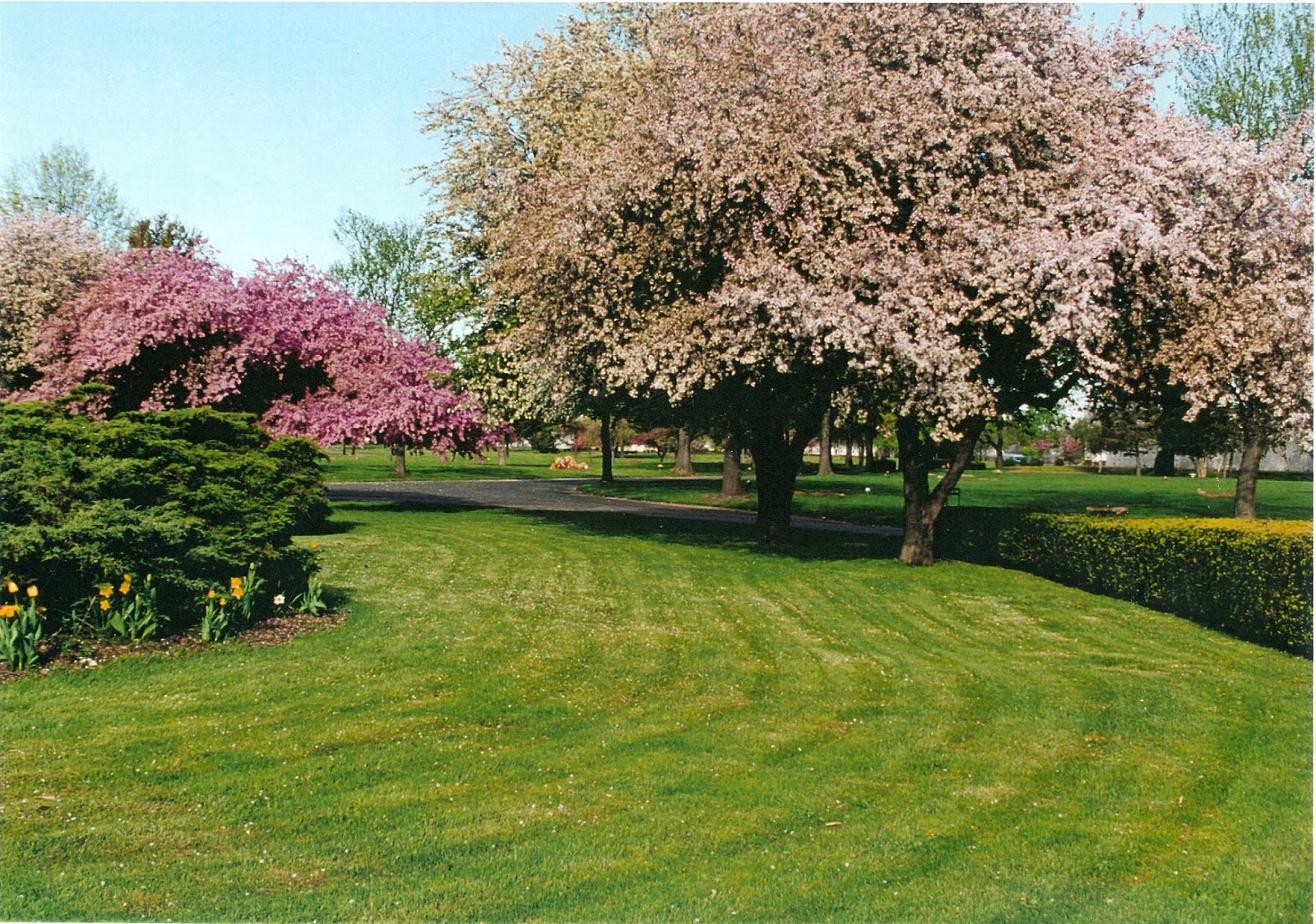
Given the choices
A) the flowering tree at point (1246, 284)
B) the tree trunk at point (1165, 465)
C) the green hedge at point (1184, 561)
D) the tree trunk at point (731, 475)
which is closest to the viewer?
the green hedge at point (1184, 561)

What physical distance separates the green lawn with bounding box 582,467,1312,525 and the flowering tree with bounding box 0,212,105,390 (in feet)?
66.4

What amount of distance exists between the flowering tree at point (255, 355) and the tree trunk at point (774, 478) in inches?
312

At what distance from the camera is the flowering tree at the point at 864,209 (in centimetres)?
1619

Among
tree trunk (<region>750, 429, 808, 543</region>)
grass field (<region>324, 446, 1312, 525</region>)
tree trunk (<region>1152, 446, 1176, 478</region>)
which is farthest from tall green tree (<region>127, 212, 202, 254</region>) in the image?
tree trunk (<region>1152, 446, 1176, 478</region>)

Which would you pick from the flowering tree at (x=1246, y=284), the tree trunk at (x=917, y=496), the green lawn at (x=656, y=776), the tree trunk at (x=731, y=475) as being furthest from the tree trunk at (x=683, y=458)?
the green lawn at (x=656, y=776)

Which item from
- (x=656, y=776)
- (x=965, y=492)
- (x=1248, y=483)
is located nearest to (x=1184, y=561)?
(x=656, y=776)

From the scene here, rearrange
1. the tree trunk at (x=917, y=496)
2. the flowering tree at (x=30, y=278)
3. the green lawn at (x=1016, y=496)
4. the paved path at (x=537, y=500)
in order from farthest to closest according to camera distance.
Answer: the green lawn at (x=1016, y=496) → the paved path at (x=537, y=500) → the flowering tree at (x=30, y=278) → the tree trunk at (x=917, y=496)

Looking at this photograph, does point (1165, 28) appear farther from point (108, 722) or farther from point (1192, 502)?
point (1192, 502)

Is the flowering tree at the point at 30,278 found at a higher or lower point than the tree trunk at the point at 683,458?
higher

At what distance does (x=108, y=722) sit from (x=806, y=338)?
1213 cm

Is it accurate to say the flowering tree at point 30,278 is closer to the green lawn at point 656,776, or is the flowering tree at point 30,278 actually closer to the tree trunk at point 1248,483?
the green lawn at point 656,776

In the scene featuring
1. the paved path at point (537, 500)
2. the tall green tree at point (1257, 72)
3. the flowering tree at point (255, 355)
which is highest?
the tall green tree at point (1257, 72)

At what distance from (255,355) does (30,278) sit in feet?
20.6

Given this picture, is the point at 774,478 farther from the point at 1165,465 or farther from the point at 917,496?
the point at 1165,465
